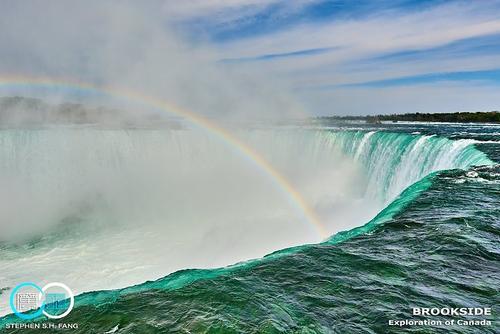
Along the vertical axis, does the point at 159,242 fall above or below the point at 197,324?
below

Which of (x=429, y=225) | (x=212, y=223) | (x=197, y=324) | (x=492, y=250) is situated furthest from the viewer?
(x=212, y=223)

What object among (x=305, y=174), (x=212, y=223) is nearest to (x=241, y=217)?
(x=212, y=223)

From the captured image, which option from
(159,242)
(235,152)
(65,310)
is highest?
(235,152)

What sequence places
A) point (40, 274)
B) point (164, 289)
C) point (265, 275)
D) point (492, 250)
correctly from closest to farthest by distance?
point (164, 289) < point (265, 275) < point (492, 250) < point (40, 274)

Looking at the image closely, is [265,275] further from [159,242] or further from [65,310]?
[159,242]

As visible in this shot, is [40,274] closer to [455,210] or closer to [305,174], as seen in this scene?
[455,210]

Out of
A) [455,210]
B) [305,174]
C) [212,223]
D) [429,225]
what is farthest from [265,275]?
[305,174]

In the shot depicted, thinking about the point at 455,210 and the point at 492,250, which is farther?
the point at 455,210
